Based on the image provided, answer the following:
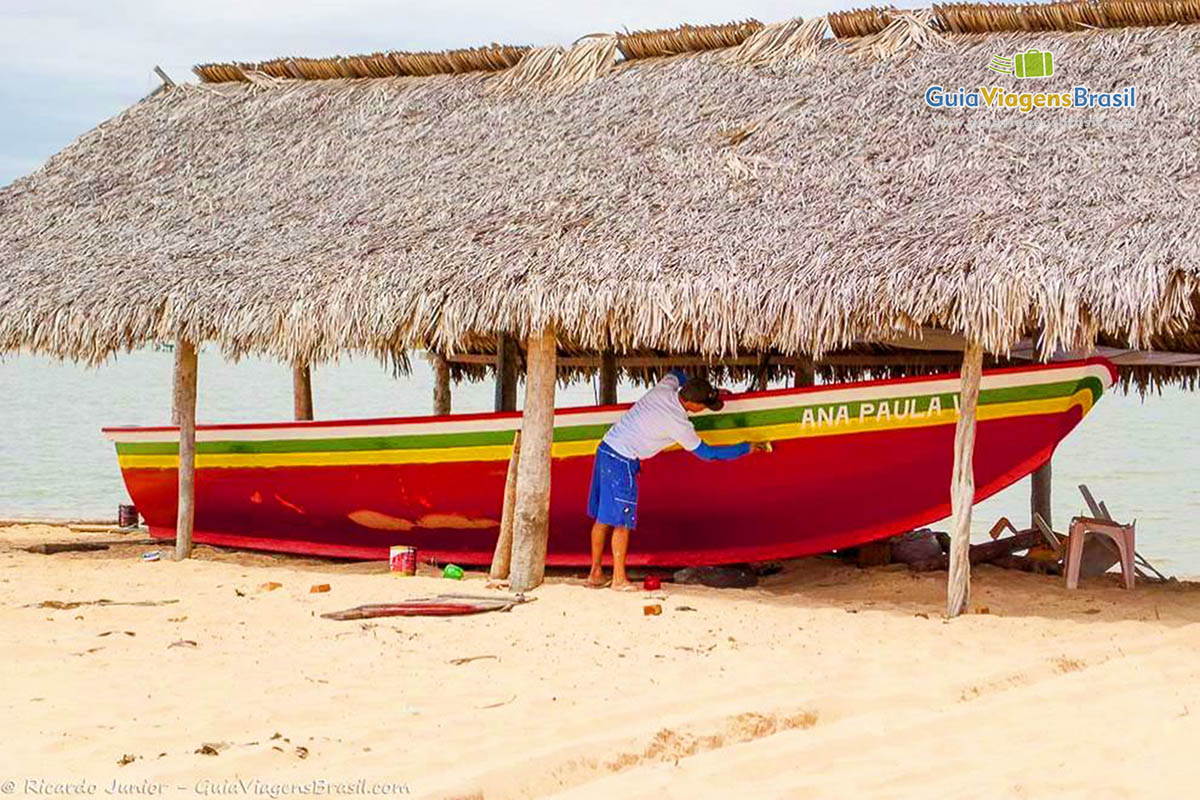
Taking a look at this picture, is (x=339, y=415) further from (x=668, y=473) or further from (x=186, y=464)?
(x=668, y=473)

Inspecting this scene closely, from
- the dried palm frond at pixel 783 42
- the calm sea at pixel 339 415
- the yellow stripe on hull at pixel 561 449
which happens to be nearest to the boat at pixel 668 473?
the yellow stripe on hull at pixel 561 449

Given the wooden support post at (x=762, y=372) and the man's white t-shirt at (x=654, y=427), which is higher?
the wooden support post at (x=762, y=372)

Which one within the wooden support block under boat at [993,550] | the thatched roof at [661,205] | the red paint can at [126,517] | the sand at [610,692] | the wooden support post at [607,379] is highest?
the thatched roof at [661,205]

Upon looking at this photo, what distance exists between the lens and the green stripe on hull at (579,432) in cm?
778

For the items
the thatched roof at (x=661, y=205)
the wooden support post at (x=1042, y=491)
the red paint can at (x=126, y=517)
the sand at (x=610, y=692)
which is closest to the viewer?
the sand at (x=610, y=692)

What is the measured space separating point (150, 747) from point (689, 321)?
349 cm

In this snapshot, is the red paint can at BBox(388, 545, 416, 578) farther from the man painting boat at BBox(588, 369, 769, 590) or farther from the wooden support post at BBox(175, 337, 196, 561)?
the wooden support post at BBox(175, 337, 196, 561)

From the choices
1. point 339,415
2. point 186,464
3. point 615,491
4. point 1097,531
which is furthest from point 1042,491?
point 339,415

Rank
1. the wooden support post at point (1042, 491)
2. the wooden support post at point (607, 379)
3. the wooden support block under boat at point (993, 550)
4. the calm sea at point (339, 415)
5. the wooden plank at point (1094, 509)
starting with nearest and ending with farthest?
the wooden plank at point (1094, 509) → the wooden support block under boat at point (993, 550) → the wooden support post at point (1042, 491) → the wooden support post at point (607, 379) → the calm sea at point (339, 415)

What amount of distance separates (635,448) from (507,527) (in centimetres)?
91

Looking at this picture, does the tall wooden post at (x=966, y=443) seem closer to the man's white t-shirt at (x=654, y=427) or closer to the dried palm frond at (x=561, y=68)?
the man's white t-shirt at (x=654, y=427)

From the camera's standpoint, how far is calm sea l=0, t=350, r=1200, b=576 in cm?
1727

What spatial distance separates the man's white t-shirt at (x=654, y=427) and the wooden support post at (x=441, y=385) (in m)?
4.81

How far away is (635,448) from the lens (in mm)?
7996
